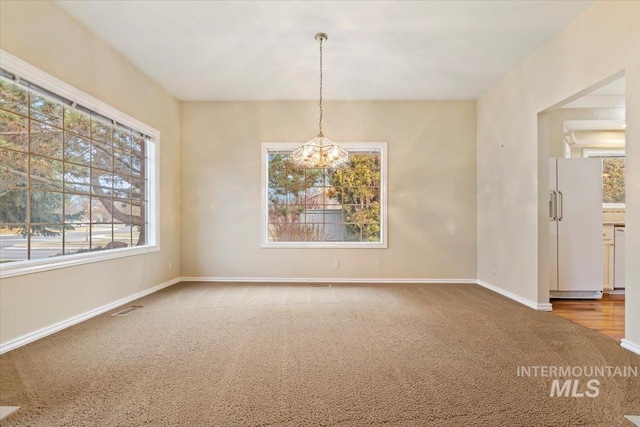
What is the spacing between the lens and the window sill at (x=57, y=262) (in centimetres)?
257

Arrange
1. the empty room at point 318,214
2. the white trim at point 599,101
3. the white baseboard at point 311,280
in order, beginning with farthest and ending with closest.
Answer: the white baseboard at point 311,280
the white trim at point 599,101
the empty room at point 318,214

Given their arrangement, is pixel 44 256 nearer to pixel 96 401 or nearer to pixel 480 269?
pixel 96 401

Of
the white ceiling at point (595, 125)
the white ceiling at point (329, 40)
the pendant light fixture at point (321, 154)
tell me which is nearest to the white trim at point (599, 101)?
the white ceiling at point (595, 125)

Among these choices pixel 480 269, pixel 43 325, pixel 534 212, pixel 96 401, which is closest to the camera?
pixel 96 401

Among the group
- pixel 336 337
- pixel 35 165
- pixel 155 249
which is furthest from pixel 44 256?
pixel 336 337

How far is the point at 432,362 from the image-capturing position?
94.0 inches

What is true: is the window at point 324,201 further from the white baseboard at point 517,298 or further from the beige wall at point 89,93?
the white baseboard at point 517,298

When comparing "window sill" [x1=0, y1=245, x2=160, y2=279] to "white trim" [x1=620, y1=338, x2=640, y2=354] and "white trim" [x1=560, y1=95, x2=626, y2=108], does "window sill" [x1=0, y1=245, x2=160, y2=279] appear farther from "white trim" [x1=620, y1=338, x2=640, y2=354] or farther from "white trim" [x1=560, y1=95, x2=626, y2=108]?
"white trim" [x1=560, y1=95, x2=626, y2=108]

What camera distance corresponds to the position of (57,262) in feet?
9.91

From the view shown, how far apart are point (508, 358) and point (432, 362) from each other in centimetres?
60

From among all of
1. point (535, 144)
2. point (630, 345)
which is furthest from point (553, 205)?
point (630, 345)

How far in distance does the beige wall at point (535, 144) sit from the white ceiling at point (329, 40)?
235mm

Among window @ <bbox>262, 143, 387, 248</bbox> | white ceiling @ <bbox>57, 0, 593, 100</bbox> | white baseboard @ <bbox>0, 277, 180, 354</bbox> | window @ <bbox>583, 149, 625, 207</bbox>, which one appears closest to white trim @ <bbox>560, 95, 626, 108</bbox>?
window @ <bbox>583, 149, 625, 207</bbox>

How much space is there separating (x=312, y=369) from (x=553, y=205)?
3850 mm
